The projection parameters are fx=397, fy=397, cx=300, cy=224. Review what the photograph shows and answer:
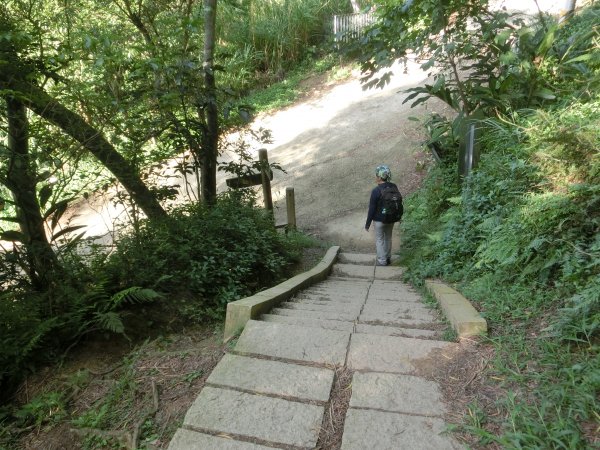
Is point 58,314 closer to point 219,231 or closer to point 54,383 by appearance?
point 54,383

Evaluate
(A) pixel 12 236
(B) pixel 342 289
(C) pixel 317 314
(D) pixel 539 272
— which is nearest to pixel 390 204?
(B) pixel 342 289

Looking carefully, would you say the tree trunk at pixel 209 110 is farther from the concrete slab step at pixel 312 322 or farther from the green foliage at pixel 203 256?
the concrete slab step at pixel 312 322

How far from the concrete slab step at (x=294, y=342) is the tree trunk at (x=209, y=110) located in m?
3.30

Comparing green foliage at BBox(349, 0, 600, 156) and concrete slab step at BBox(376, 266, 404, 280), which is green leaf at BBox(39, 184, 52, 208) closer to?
green foliage at BBox(349, 0, 600, 156)

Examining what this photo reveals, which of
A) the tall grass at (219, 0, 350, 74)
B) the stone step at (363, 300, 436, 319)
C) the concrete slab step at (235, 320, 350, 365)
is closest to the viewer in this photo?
the concrete slab step at (235, 320, 350, 365)

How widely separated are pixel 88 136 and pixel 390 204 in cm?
422

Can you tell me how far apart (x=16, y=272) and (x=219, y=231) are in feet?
6.83

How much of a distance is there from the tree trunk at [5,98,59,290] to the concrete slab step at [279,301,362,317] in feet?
6.54

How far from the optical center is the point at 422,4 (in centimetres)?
514

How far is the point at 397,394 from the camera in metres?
2.05

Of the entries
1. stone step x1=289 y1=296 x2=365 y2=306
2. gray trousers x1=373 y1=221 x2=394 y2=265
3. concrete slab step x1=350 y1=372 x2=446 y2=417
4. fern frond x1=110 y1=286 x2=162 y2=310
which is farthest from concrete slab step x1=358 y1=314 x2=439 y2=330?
gray trousers x1=373 y1=221 x2=394 y2=265

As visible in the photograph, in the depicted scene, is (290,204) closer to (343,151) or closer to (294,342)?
(343,151)

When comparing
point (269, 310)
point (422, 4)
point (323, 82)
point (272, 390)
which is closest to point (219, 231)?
point (269, 310)

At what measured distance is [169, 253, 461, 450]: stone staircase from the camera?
1.83 meters
